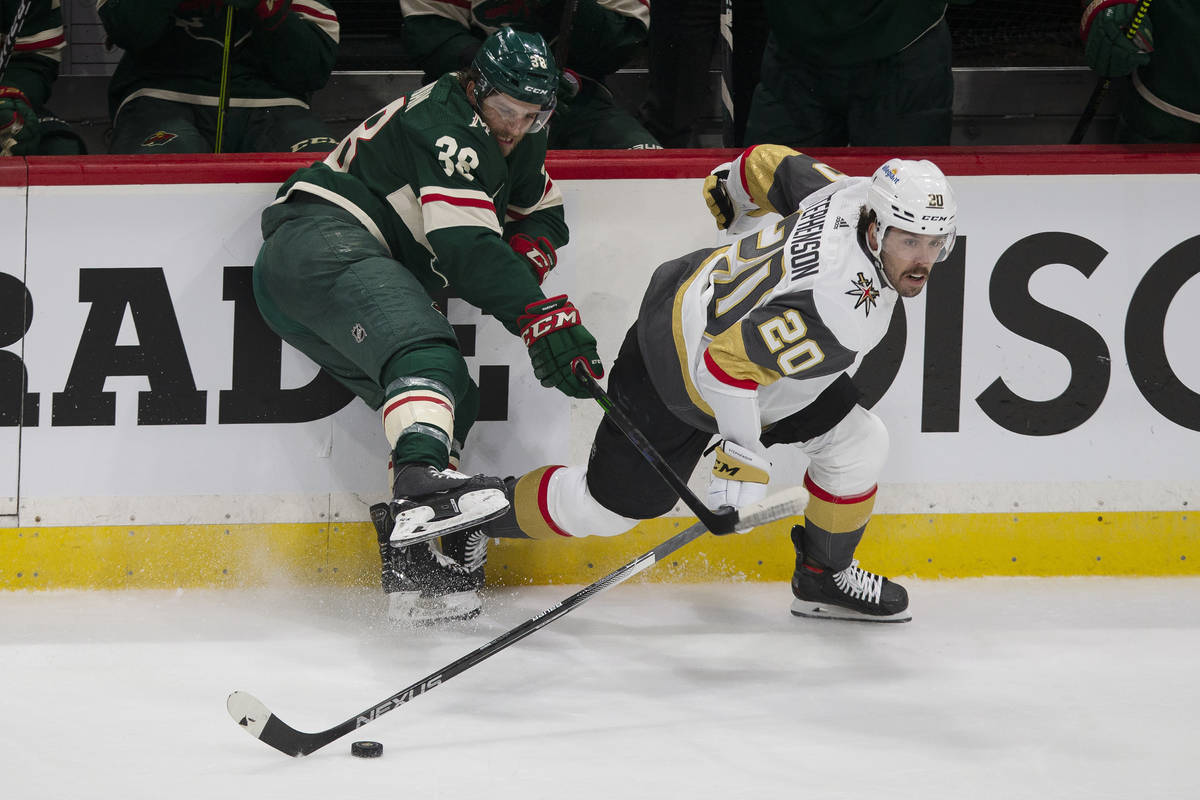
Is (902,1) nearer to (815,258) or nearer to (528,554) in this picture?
(815,258)

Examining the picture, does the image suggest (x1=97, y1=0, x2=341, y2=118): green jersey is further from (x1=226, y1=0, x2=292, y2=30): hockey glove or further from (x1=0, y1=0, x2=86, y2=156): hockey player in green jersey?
(x1=0, y1=0, x2=86, y2=156): hockey player in green jersey

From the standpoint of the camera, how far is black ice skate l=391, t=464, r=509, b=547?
246 centimetres

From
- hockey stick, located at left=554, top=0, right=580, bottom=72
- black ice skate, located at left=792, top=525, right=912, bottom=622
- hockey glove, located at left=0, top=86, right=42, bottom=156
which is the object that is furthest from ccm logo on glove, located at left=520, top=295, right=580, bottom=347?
hockey glove, located at left=0, top=86, right=42, bottom=156

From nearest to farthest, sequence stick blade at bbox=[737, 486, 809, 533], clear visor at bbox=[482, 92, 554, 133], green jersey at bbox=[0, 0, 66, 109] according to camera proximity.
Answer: stick blade at bbox=[737, 486, 809, 533] → clear visor at bbox=[482, 92, 554, 133] → green jersey at bbox=[0, 0, 66, 109]

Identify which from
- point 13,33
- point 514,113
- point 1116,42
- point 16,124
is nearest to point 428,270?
point 514,113

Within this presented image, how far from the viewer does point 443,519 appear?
247 centimetres

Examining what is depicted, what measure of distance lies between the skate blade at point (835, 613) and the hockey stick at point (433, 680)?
0.53 m

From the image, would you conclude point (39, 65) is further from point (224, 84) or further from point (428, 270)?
point (428, 270)

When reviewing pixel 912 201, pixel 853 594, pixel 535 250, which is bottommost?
pixel 853 594

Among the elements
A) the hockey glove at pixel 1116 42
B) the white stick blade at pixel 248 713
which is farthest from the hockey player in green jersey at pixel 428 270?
the hockey glove at pixel 1116 42

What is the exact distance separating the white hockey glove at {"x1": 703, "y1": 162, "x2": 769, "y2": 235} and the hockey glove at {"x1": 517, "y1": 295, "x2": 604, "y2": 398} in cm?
44

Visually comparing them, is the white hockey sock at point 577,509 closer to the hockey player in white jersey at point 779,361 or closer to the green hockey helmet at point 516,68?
the hockey player in white jersey at point 779,361

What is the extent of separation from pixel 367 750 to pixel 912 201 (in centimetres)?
132

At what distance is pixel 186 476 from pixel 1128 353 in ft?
7.30
